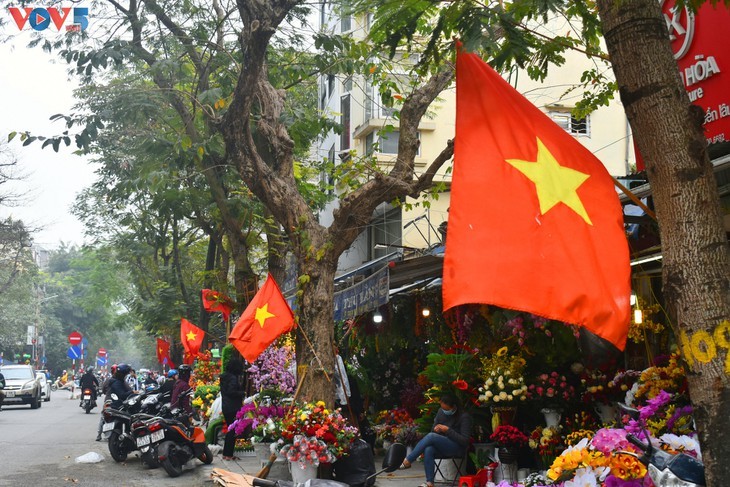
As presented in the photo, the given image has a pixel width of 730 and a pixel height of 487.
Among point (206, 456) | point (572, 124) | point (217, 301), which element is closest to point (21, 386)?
point (217, 301)

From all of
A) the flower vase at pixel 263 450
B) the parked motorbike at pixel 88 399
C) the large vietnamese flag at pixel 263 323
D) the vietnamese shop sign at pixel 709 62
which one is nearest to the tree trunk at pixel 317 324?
the large vietnamese flag at pixel 263 323

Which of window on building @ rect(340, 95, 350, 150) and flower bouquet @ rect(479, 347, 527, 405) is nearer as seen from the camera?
flower bouquet @ rect(479, 347, 527, 405)

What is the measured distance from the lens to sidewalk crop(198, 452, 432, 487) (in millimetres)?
12388

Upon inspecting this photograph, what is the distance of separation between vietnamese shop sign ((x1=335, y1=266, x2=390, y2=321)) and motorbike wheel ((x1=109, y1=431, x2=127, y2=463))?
15.4 feet

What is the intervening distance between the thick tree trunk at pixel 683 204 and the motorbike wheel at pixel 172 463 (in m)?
11.1

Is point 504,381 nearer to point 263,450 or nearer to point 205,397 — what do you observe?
point 263,450

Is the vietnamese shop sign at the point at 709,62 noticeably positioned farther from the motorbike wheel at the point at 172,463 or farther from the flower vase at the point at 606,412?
the motorbike wheel at the point at 172,463

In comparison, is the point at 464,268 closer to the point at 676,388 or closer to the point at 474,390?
the point at 676,388

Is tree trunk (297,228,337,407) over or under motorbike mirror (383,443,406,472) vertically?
over

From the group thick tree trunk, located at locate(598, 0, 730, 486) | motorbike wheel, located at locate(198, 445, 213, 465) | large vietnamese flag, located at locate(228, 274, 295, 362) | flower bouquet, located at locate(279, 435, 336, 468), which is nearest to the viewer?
thick tree trunk, located at locate(598, 0, 730, 486)

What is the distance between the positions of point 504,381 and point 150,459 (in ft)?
24.2

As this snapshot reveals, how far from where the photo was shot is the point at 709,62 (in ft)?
26.6

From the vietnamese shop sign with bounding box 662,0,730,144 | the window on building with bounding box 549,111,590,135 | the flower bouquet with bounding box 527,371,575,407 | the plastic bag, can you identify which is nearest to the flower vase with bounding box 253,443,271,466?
the plastic bag

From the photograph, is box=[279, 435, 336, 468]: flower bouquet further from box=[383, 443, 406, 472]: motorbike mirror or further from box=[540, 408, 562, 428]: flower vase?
box=[383, 443, 406, 472]: motorbike mirror
